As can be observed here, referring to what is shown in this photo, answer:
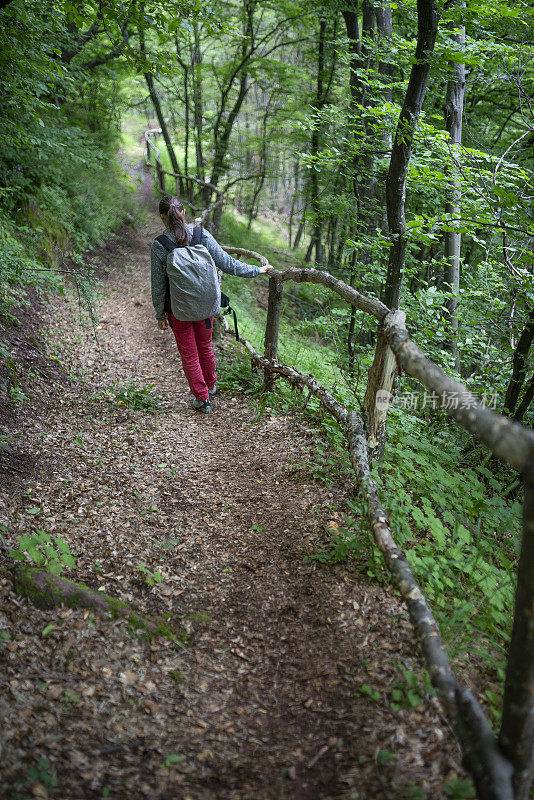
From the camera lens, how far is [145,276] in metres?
11.9

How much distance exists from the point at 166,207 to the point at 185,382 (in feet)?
8.72

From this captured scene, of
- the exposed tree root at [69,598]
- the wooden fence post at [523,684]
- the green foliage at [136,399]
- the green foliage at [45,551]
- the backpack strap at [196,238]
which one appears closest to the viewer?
the wooden fence post at [523,684]

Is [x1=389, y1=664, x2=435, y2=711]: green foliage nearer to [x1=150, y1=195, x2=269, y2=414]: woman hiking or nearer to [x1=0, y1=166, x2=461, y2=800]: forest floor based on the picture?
[x1=0, y1=166, x2=461, y2=800]: forest floor

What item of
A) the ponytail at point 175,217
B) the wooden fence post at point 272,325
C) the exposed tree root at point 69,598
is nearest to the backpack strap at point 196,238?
the ponytail at point 175,217

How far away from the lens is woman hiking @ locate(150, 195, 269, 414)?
4.86 metres

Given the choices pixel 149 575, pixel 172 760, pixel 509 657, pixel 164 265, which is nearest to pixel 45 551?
pixel 149 575

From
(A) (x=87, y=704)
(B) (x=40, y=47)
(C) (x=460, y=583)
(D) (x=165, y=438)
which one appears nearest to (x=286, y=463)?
(D) (x=165, y=438)

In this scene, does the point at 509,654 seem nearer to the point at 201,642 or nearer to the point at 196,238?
the point at 201,642

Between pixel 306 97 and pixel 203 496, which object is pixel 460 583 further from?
pixel 306 97

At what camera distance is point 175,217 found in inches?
189

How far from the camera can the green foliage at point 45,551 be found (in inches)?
110

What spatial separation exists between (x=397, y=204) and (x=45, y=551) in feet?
12.6

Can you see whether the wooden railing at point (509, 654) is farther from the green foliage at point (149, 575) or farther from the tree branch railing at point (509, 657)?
the green foliage at point (149, 575)

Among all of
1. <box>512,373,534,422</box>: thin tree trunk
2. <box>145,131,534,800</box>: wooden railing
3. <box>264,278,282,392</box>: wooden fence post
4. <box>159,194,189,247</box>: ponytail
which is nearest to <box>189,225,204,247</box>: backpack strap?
<box>159,194,189,247</box>: ponytail
